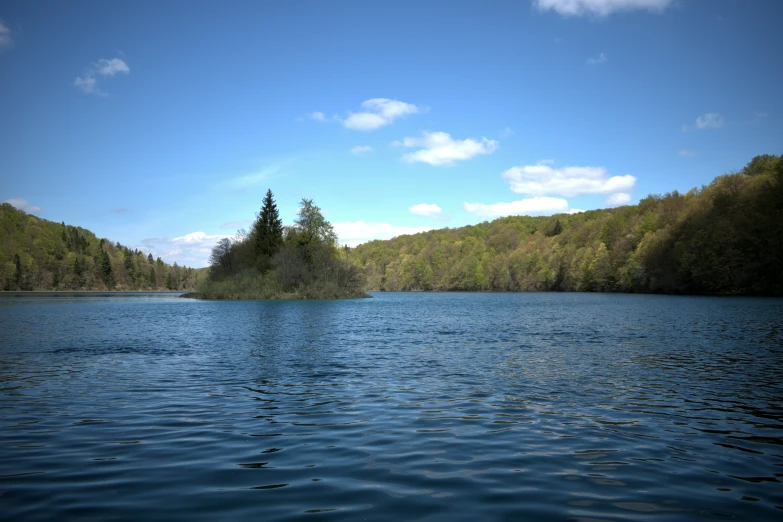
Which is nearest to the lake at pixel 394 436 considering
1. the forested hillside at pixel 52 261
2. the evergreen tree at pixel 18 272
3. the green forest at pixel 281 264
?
the green forest at pixel 281 264

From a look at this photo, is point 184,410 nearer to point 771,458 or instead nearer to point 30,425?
point 30,425

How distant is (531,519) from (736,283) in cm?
9144

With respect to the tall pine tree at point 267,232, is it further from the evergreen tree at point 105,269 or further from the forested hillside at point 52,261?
the evergreen tree at point 105,269

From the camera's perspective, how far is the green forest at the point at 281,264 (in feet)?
263

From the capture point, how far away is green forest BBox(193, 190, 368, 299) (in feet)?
263

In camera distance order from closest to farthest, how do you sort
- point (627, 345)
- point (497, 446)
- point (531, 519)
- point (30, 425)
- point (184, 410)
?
point (531, 519), point (497, 446), point (30, 425), point (184, 410), point (627, 345)

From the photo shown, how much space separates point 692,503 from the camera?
20.0 feet

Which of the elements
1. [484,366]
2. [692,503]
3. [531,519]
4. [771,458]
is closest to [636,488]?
[692,503]

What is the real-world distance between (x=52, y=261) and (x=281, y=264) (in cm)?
13087

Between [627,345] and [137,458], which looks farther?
[627,345]

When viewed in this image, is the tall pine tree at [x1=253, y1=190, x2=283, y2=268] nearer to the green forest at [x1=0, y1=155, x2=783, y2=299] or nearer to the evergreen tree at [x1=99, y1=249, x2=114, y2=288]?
the green forest at [x1=0, y1=155, x2=783, y2=299]

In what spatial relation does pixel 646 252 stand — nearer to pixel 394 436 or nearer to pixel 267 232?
pixel 267 232

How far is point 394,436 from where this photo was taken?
8875 millimetres

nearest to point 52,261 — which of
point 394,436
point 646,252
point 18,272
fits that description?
point 18,272
